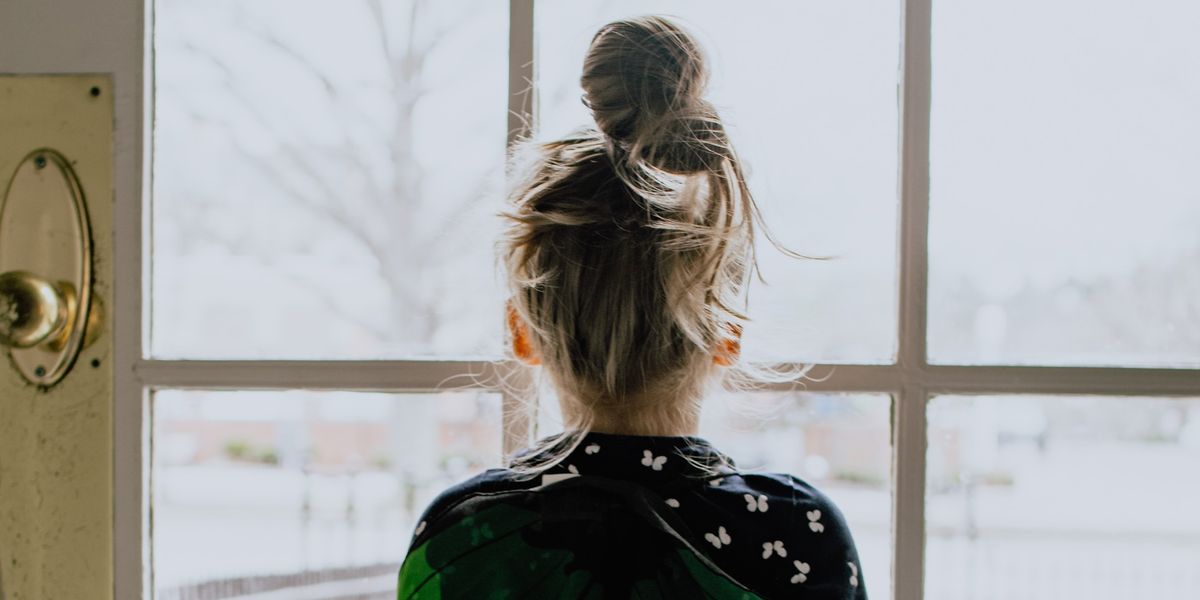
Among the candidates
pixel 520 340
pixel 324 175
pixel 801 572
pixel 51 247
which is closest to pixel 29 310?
pixel 51 247

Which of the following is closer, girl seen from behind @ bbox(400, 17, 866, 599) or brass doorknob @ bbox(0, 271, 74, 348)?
girl seen from behind @ bbox(400, 17, 866, 599)

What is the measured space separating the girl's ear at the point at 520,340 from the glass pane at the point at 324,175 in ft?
0.33

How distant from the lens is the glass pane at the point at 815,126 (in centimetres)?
77

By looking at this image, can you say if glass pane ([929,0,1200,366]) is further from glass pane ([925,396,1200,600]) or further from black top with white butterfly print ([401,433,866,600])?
black top with white butterfly print ([401,433,866,600])

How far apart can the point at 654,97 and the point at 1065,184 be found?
426 millimetres

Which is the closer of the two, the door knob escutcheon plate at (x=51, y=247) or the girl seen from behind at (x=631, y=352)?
the girl seen from behind at (x=631, y=352)

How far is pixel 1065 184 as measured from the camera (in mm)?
784

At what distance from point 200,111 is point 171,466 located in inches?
13.1

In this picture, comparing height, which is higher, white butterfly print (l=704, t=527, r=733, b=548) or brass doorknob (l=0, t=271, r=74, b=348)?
brass doorknob (l=0, t=271, r=74, b=348)

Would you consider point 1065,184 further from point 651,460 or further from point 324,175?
point 324,175

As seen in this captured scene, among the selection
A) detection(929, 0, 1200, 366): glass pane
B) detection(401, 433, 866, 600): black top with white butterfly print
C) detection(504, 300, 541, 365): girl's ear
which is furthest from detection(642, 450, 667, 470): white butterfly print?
detection(929, 0, 1200, 366): glass pane

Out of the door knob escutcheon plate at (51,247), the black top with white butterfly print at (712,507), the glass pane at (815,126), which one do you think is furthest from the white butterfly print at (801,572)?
the door knob escutcheon plate at (51,247)

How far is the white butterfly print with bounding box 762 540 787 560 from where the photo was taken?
600mm

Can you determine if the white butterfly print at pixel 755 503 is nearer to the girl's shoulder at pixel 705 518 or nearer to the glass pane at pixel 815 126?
the girl's shoulder at pixel 705 518
